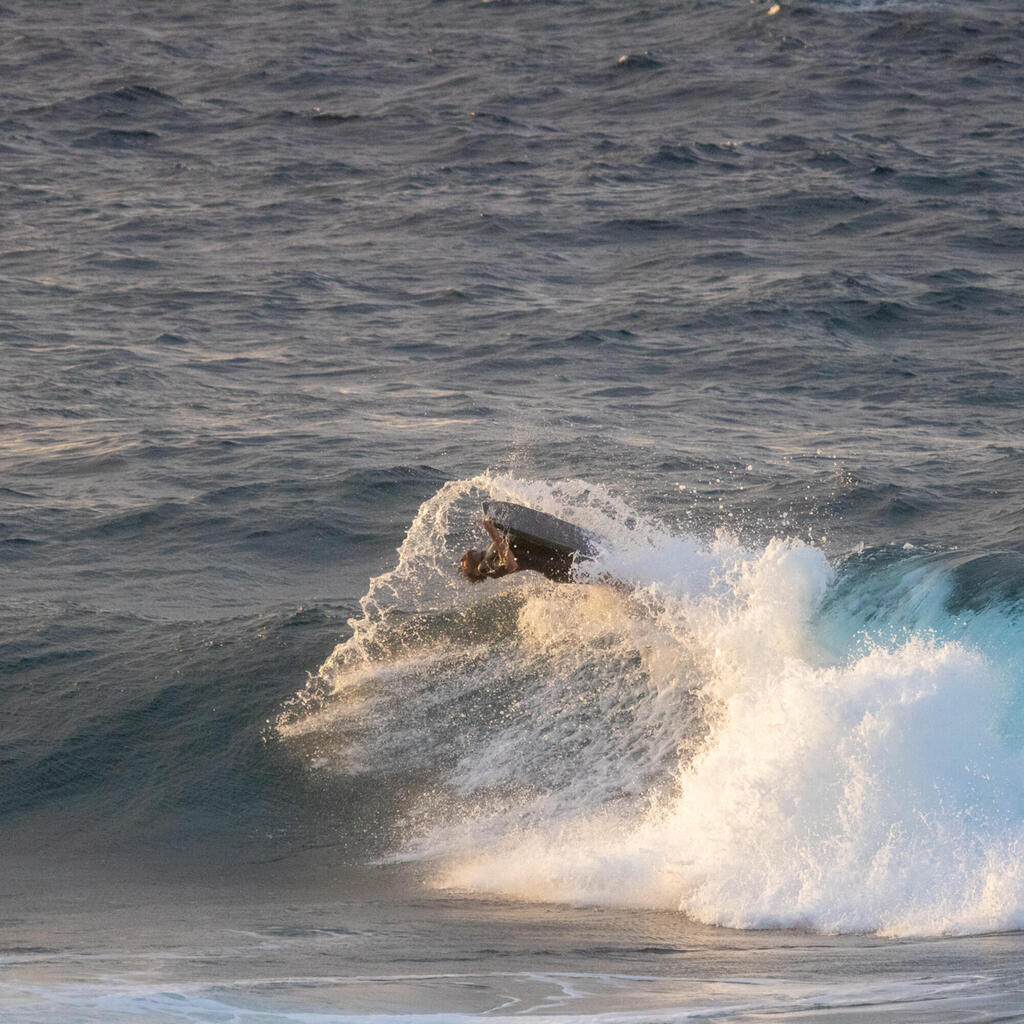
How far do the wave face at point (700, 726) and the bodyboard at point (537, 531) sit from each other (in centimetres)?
27

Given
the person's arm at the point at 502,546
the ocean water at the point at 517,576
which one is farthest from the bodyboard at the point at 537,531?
the ocean water at the point at 517,576

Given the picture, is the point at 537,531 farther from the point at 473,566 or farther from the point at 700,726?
the point at 700,726

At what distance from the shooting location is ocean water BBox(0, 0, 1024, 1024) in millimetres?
7262

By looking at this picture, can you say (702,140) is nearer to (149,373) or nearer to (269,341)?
(269,341)

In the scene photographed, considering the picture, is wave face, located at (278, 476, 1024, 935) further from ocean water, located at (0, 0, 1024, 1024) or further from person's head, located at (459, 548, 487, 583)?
person's head, located at (459, 548, 487, 583)

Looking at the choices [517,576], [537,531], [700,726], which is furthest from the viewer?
[517,576]

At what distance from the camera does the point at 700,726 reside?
9766mm

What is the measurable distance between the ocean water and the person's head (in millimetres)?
945

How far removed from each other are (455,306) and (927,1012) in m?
17.6

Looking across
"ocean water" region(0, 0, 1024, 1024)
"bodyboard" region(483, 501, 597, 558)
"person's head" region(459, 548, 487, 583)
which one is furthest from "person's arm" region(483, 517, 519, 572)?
"ocean water" region(0, 0, 1024, 1024)

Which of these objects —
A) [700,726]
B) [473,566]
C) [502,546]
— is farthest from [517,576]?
[700,726]

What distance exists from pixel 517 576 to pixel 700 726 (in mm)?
2727

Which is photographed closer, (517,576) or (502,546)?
(502,546)

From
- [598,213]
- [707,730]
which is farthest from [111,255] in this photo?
[707,730]
